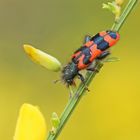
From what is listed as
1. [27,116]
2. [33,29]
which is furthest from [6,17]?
[27,116]

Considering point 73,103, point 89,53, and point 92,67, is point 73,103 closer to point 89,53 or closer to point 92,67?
point 92,67

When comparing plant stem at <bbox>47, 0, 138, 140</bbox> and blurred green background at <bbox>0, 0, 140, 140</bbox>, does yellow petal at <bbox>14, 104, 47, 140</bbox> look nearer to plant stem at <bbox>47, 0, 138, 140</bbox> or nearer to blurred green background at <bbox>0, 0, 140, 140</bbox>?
plant stem at <bbox>47, 0, 138, 140</bbox>

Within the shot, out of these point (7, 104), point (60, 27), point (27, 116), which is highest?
point (27, 116)

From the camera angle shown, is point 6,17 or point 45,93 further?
point 6,17

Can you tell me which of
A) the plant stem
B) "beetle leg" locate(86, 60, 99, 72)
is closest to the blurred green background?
"beetle leg" locate(86, 60, 99, 72)

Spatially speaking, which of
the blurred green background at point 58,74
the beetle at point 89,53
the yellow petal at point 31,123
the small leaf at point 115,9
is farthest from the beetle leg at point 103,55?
the blurred green background at point 58,74

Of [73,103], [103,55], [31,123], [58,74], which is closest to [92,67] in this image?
[103,55]

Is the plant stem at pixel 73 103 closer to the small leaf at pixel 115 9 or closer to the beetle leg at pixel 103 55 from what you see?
the small leaf at pixel 115 9

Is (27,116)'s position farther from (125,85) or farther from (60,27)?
(60,27)

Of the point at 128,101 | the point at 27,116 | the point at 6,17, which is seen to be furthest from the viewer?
the point at 6,17
